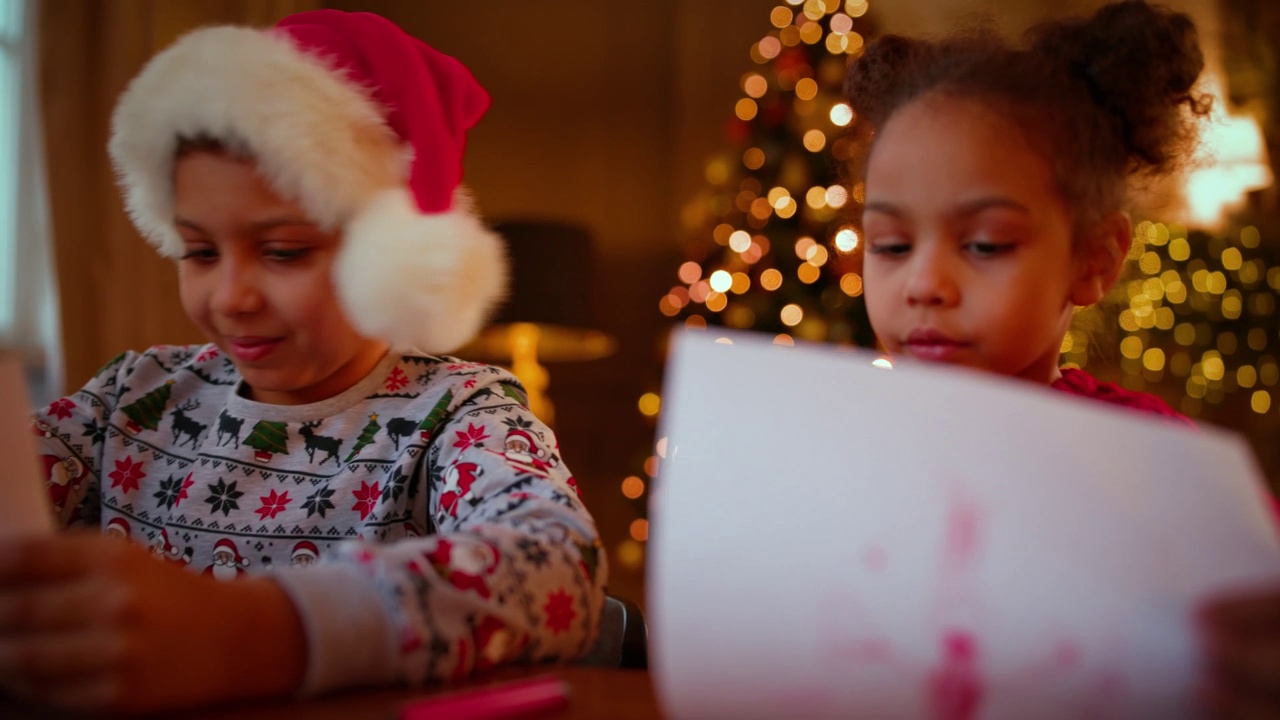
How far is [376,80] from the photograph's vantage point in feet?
3.13

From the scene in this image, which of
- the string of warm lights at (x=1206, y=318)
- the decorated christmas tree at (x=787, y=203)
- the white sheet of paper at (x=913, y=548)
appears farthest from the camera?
the string of warm lights at (x=1206, y=318)

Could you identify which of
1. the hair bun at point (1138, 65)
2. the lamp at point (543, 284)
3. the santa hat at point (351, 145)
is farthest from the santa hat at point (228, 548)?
the lamp at point (543, 284)

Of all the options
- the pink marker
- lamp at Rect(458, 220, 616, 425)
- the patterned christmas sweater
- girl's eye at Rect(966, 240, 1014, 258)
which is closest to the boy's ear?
girl's eye at Rect(966, 240, 1014, 258)

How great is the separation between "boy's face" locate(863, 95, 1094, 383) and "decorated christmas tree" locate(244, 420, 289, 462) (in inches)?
22.1

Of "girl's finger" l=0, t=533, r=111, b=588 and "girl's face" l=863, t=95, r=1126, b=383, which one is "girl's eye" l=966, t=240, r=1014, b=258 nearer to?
"girl's face" l=863, t=95, r=1126, b=383

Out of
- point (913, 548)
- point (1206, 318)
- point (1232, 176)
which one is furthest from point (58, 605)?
point (1232, 176)

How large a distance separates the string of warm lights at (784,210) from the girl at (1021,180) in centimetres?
177

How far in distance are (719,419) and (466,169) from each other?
3.40 m

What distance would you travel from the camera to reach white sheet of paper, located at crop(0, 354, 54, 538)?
0.47 meters

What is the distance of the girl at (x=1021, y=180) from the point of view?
80 centimetres

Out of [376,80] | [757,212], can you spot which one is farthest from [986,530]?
[757,212]

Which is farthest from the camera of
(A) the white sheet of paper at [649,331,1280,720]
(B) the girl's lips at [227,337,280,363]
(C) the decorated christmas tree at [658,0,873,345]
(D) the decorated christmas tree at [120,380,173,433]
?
(C) the decorated christmas tree at [658,0,873,345]

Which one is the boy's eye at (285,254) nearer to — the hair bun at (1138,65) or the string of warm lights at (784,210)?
the hair bun at (1138,65)

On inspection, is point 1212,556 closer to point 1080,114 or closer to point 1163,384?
point 1080,114
